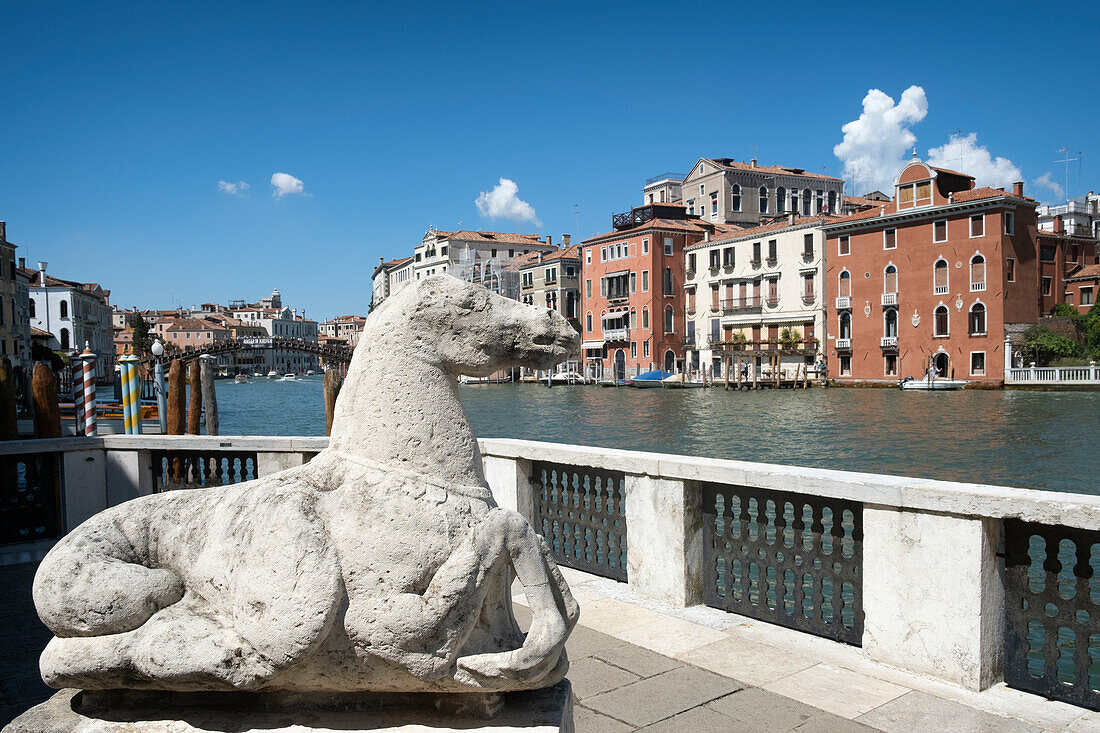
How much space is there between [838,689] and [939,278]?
47737 mm

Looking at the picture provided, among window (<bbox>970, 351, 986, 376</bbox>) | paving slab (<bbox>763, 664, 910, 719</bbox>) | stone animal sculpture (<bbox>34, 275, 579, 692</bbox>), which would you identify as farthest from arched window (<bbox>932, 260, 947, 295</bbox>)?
stone animal sculpture (<bbox>34, 275, 579, 692</bbox>)

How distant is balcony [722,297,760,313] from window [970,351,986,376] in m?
14.9

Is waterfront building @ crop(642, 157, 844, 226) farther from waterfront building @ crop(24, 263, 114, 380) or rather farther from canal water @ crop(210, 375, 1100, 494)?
waterfront building @ crop(24, 263, 114, 380)

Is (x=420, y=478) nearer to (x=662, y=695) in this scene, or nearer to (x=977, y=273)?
(x=662, y=695)

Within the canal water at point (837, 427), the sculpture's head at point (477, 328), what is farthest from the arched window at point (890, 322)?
the sculpture's head at point (477, 328)

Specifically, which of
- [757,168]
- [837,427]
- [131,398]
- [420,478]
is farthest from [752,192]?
[420,478]

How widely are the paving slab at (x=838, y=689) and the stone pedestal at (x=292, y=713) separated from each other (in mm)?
1604

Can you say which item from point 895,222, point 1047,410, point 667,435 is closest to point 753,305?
point 895,222

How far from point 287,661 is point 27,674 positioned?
254 centimetres

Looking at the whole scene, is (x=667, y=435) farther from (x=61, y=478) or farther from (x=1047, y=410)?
(x=61, y=478)

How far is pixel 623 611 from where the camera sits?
5.03m

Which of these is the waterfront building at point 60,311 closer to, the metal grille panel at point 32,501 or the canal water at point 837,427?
the canal water at point 837,427

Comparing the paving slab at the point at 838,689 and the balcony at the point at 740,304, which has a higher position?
the balcony at the point at 740,304

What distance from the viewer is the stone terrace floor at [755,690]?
11.2 feet
